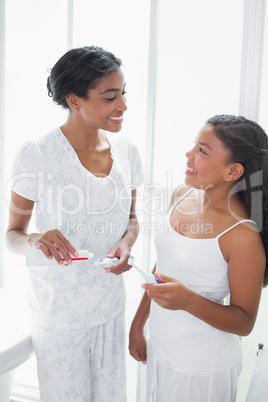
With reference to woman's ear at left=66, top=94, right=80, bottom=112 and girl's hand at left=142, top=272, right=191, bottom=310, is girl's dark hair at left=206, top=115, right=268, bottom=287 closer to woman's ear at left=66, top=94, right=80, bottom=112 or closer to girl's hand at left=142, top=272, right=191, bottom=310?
girl's hand at left=142, top=272, right=191, bottom=310

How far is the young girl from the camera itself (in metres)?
0.91

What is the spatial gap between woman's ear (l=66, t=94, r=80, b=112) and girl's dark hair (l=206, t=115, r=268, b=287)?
37cm

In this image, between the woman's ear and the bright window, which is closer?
the woman's ear

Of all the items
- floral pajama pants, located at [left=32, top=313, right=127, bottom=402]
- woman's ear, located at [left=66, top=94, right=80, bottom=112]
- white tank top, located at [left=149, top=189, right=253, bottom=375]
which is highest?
woman's ear, located at [left=66, top=94, right=80, bottom=112]

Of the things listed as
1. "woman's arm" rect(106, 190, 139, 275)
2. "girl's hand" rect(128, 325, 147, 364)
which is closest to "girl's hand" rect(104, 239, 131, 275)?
"woman's arm" rect(106, 190, 139, 275)

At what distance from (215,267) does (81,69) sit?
0.61m

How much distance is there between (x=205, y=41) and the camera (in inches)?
50.2

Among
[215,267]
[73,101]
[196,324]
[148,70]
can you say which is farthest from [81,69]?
[196,324]

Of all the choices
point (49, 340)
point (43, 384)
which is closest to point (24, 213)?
point (49, 340)

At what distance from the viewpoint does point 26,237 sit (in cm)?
107

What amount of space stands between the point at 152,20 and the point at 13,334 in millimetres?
1083

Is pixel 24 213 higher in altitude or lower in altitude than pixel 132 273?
higher

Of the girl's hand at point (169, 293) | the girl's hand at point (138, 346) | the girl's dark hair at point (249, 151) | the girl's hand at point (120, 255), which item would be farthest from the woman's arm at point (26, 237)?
the girl's dark hair at point (249, 151)

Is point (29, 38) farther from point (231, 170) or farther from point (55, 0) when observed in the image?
point (231, 170)
